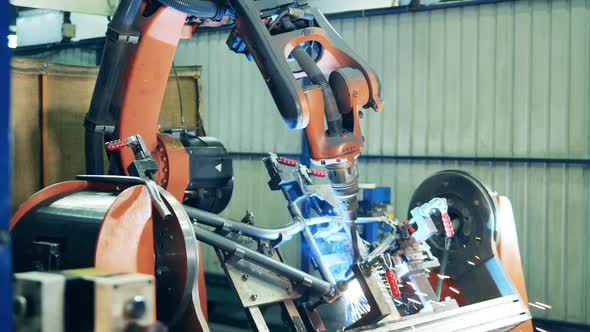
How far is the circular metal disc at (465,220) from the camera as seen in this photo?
506cm

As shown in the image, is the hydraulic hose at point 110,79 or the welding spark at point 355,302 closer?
the hydraulic hose at point 110,79

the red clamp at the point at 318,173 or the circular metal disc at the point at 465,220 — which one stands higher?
the red clamp at the point at 318,173

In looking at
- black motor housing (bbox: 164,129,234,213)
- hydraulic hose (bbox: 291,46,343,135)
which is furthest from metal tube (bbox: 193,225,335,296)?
black motor housing (bbox: 164,129,234,213)

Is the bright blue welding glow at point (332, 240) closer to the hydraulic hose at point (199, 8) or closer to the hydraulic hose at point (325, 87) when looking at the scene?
the hydraulic hose at point (325, 87)

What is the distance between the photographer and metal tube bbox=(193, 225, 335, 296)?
3936 mm

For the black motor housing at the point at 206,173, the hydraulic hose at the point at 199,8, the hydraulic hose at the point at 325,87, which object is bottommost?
the black motor housing at the point at 206,173

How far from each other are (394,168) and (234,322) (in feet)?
8.56

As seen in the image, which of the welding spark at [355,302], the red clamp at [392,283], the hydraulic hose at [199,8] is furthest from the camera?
the welding spark at [355,302]

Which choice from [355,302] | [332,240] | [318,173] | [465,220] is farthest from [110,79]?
[465,220]

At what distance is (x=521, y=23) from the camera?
25.7ft

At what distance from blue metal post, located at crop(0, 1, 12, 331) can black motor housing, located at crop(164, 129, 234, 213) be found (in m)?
3.36

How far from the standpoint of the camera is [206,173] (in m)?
5.05

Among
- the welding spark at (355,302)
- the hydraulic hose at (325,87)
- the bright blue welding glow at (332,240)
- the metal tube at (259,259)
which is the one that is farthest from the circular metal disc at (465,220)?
the hydraulic hose at (325,87)

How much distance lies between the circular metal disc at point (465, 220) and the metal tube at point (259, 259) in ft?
3.27
